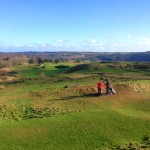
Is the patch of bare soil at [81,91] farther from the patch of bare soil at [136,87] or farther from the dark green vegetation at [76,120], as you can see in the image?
the patch of bare soil at [136,87]

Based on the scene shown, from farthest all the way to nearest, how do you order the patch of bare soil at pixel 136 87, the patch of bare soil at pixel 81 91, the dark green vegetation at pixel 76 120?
the patch of bare soil at pixel 136 87 → the patch of bare soil at pixel 81 91 → the dark green vegetation at pixel 76 120

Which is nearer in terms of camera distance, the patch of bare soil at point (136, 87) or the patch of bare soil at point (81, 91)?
the patch of bare soil at point (81, 91)

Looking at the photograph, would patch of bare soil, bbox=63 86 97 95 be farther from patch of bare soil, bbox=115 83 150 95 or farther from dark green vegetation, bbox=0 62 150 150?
patch of bare soil, bbox=115 83 150 95

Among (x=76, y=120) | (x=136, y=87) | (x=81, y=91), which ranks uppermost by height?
(x=136, y=87)

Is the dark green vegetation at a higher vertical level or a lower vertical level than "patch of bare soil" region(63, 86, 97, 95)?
lower

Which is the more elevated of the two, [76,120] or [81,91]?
[81,91]

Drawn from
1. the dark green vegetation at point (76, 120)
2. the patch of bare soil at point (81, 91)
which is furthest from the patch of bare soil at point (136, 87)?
the patch of bare soil at point (81, 91)

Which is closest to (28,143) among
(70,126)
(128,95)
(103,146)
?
(70,126)

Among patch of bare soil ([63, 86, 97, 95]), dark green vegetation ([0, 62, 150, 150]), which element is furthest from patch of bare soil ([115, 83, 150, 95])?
patch of bare soil ([63, 86, 97, 95])

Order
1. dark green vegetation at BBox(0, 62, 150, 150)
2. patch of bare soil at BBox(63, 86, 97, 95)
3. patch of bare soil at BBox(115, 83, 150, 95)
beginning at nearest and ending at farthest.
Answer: dark green vegetation at BBox(0, 62, 150, 150) < patch of bare soil at BBox(63, 86, 97, 95) < patch of bare soil at BBox(115, 83, 150, 95)

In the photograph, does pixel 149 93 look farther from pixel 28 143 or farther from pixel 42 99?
pixel 28 143

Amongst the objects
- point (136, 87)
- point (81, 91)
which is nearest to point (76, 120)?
point (81, 91)

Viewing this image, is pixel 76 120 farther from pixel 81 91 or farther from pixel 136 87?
pixel 136 87

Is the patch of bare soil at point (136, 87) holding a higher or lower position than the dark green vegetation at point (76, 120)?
higher
